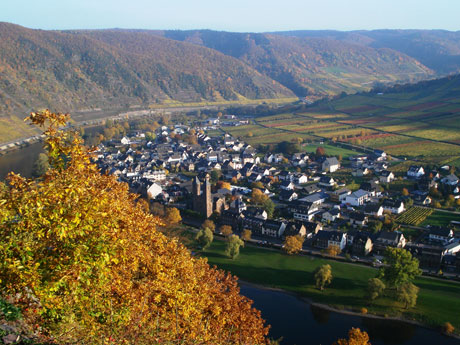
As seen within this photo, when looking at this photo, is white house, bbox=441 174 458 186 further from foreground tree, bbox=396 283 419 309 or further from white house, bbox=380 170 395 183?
foreground tree, bbox=396 283 419 309

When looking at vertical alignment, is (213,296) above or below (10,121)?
above

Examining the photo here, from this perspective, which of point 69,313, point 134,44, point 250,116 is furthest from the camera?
point 134,44

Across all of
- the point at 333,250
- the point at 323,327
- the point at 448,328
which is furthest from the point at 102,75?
the point at 448,328

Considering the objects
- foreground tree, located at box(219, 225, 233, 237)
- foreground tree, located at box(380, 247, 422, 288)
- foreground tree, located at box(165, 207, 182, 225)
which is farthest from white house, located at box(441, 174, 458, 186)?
foreground tree, located at box(165, 207, 182, 225)

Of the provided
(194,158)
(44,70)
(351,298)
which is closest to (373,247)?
(351,298)

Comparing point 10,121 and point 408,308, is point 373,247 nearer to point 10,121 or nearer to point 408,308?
point 408,308

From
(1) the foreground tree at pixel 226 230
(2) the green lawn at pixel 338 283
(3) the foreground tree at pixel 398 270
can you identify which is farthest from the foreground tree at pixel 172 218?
(3) the foreground tree at pixel 398 270
